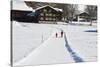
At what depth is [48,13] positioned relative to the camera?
212cm

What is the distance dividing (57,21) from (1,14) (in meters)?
0.59

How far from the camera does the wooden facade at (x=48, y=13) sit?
2.09 meters

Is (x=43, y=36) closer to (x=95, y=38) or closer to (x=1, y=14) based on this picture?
(x=1, y=14)

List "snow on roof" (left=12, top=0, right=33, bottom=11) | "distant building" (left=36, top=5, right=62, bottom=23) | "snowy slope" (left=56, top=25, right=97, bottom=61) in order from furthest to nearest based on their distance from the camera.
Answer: "snowy slope" (left=56, top=25, right=97, bottom=61), "distant building" (left=36, top=5, right=62, bottom=23), "snow on roof" (left=12, top=0, right=33, bottom=11)

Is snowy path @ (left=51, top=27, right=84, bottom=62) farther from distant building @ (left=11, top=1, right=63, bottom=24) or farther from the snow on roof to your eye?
the snow on roof

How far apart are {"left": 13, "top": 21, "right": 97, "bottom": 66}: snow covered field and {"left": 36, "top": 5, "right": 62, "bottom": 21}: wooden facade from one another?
7 cm

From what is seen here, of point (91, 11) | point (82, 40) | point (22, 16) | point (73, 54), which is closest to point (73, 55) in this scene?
point (73, 54)

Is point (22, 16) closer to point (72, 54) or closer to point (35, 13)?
point (35, 13)

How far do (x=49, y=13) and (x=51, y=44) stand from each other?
0.33 meters

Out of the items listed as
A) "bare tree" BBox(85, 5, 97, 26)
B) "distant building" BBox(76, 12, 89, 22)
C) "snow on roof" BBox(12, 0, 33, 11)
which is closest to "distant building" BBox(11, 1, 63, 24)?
"snow on roof" BBox(12, 0, 33, 11)

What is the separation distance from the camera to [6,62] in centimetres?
196

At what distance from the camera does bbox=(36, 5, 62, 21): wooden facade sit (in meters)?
2.09

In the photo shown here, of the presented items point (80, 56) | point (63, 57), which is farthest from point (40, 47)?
point (80, 56)

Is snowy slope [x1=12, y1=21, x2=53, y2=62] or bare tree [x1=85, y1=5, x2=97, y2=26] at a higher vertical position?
bare tree [x1=85, y1=5, x2=97, y2=26]
